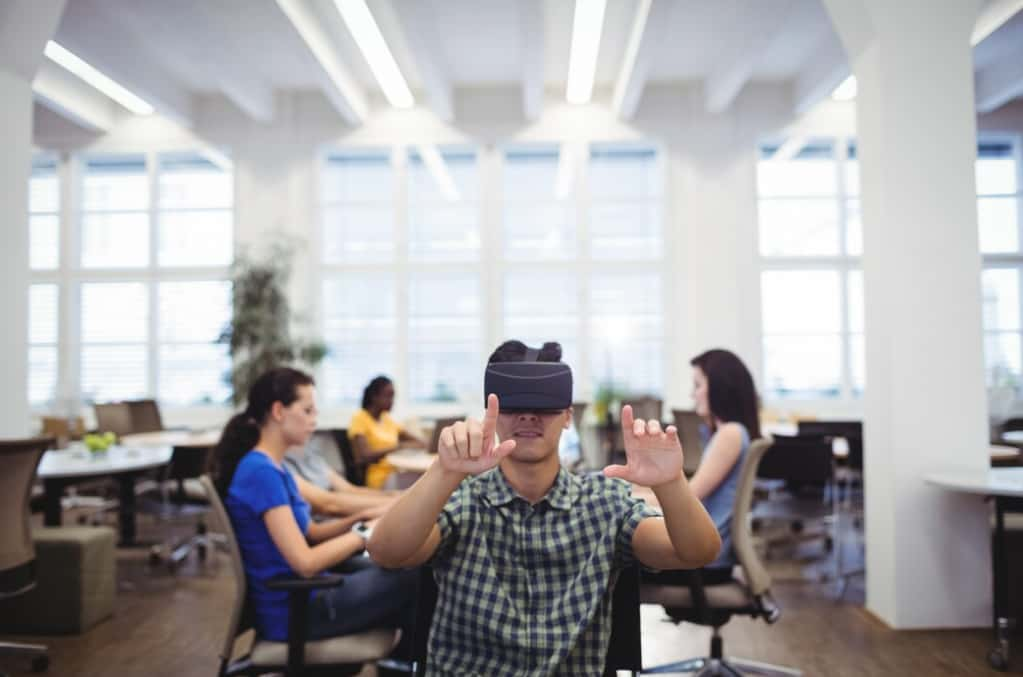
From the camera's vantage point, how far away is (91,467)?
4605mm

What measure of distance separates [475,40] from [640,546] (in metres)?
7.36

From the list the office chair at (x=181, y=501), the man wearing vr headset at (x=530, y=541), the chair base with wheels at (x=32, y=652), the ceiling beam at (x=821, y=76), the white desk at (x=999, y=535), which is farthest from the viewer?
the ceiling beam at (x=821, y=76)

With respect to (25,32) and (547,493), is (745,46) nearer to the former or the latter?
(25,32)

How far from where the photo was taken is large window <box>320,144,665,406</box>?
9570 mm

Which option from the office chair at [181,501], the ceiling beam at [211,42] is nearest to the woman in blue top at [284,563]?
the office chair at [181,501]

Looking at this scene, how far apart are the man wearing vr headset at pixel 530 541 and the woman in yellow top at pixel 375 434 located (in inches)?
139

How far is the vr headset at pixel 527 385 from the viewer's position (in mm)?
1456

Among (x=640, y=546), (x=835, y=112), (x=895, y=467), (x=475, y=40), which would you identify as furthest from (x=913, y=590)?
(x=835, y=112)

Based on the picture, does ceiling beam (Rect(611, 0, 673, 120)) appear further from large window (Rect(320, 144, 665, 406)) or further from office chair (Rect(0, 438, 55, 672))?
office chair (Rect(0, 438, 55, 672))

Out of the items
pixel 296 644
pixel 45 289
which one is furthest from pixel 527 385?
pixel 45 289

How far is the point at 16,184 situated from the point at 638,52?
207 inches

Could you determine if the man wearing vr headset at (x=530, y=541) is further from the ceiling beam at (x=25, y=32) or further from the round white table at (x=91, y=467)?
the ceiling beam at (x=25, y=32)

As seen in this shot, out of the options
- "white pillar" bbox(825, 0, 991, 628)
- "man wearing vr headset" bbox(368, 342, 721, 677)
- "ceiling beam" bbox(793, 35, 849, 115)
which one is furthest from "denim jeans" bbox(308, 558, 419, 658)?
"ceiling beam" bbox(793, 35, 849, 115)

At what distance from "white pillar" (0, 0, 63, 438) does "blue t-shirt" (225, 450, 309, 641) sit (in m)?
2.90
